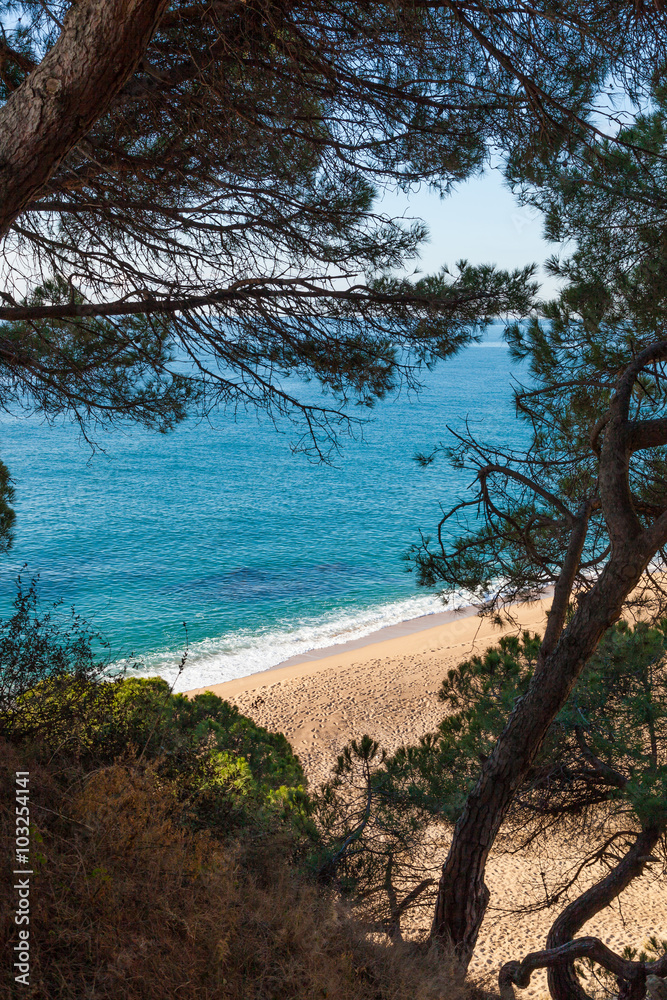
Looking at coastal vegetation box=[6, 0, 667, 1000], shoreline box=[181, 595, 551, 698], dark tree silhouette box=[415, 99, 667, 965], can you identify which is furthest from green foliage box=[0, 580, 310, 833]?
shoreline box=[181, 595, 551, 698]

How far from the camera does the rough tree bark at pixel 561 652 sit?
124 inches

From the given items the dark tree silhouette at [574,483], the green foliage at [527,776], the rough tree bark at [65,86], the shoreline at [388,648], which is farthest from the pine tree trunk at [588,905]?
the shoreline at [388,648]

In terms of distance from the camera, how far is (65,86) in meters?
2.02

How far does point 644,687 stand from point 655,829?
89cm

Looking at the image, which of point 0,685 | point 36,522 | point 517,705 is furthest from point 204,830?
point 36,522

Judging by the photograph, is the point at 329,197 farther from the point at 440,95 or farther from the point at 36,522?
the point at 36,522

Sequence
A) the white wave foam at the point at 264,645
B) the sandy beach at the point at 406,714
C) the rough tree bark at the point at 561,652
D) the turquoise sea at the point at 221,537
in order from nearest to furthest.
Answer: the rough tree bark at the point at 561,652
the sandy beach at the point at 406,714
the white wave foam at the point at 264,645
the turquoise sea at the point at 221,537

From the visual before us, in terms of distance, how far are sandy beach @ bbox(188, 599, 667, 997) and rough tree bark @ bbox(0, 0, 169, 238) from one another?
246 inches

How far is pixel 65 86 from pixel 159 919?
2866mm

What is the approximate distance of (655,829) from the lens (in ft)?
13.1

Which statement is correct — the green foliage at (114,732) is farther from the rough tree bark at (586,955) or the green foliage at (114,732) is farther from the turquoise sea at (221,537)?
the turquoise sea at (221,537)

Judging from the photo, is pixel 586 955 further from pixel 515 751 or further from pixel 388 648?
pixel 388 648

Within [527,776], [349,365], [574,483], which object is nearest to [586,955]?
[527,776]

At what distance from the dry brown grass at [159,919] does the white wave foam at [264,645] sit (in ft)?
30.0
